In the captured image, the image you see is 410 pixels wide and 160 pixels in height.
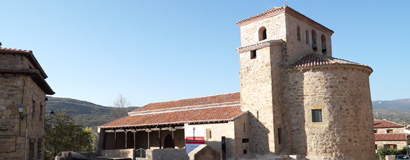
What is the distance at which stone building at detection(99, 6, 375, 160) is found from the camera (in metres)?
18.9

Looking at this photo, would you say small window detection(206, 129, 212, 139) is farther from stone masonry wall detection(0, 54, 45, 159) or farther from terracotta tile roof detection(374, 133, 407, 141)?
terracotta tile roof detection(374, 133, 407, 141)

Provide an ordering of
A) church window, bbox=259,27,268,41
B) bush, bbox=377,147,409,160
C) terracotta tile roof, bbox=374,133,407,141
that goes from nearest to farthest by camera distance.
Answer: church window, bbox=259,27,268,41 < bush, bbox=377,147,409,160 < terracotta tile roof, bbox=374,133,407,141

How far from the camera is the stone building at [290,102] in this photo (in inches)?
744

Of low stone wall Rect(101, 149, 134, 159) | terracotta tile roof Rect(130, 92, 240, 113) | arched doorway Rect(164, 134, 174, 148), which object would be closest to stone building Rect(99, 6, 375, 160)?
terracotta tile roof Rect(130, 92, 240, 113)

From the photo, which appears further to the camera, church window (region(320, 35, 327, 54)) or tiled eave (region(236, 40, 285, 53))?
church window (region(320, 35, 327, 54))

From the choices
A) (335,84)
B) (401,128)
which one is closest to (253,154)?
(335,84)

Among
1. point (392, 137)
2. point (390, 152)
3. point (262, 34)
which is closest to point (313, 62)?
point (262, 34)

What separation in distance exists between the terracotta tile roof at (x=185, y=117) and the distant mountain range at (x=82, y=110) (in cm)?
5008

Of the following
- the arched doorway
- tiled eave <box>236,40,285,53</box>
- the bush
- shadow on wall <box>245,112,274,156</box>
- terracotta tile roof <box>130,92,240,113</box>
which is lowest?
the bush

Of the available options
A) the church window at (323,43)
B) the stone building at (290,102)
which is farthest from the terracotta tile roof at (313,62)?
the church window at (323,43)

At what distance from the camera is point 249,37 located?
73.4 ft

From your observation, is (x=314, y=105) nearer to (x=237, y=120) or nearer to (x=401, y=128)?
(x=237, y=120)

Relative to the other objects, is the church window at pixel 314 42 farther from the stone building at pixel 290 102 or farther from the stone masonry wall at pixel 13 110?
the stone masonry wall at pixel 13 110

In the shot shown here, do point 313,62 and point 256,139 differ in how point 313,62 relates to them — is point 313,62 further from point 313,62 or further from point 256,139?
point 256,139
